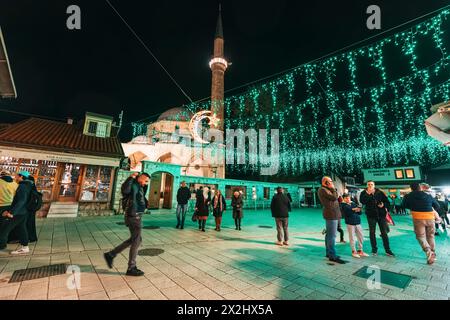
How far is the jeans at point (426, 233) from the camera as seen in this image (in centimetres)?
519

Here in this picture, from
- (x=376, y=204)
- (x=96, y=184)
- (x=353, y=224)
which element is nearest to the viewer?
(x=353, y=224)

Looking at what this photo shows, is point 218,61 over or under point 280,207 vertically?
over

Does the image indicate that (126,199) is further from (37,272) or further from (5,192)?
(5,192)

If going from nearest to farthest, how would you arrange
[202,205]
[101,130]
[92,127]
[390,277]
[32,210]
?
[390,277], [32,210], [202,205], [92,127], [101,130]

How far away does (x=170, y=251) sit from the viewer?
5746 millimetres

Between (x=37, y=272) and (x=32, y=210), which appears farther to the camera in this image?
(x=32, y=210)

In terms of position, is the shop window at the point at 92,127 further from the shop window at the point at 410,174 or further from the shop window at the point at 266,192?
the shop window at the point at 410,174

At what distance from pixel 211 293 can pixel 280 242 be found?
14.0ft

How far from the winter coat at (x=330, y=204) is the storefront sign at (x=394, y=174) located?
115ft

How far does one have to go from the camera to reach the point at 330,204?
5312mm

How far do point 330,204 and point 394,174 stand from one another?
117 ft

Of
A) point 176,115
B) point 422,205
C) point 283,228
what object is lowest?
point 283,228

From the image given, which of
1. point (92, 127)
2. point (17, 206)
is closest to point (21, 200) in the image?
point (17, 206)

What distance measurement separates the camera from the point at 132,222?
4.02 metres
